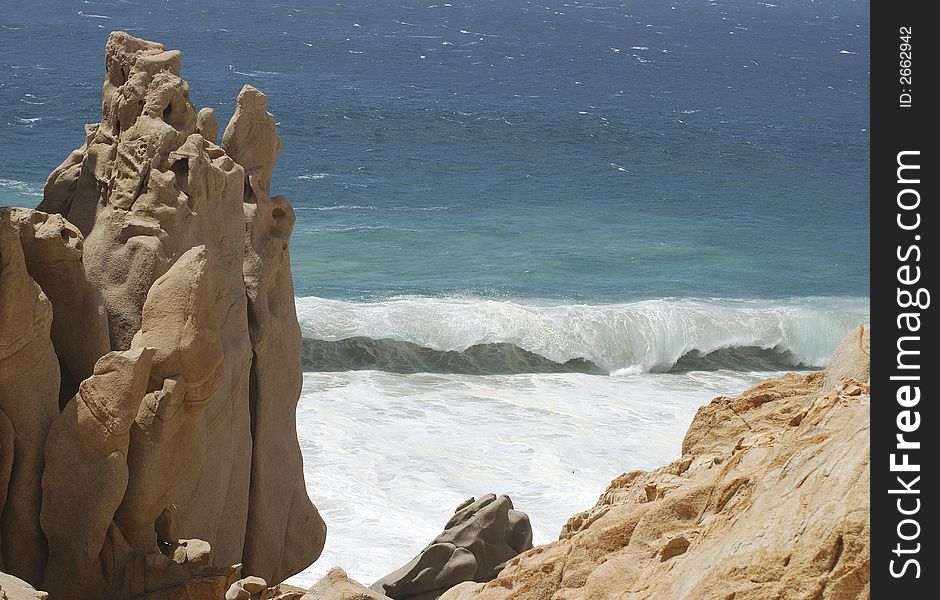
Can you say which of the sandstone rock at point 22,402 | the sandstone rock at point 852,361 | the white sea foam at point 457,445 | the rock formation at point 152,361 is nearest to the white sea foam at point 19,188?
the white sea foam at point 457,445

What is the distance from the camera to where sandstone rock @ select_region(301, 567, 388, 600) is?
5910 mm

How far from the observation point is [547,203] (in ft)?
105

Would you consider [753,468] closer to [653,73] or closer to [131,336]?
[131,336]

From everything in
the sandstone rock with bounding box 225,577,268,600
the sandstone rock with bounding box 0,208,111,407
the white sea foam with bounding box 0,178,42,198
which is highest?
the sandstone rock with bounding box 0,208,111,407

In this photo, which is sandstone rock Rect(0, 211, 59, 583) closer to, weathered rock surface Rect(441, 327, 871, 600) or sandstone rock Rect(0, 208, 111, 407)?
sandstone rock Rect(0, 208, 111, 407)

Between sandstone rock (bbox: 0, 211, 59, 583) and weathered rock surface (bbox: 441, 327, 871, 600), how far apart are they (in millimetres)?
1943

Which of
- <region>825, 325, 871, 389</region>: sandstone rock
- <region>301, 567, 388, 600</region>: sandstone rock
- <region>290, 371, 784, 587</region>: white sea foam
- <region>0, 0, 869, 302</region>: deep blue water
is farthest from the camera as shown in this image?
<region>0, 0, 869, 302</region>: deep blue water

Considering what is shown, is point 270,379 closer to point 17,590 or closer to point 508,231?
point 17,590

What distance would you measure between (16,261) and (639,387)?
1310 cm

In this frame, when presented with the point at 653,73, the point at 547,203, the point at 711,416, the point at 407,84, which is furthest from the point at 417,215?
the point at 653,73

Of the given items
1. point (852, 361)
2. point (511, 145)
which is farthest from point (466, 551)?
point (511, 145)
